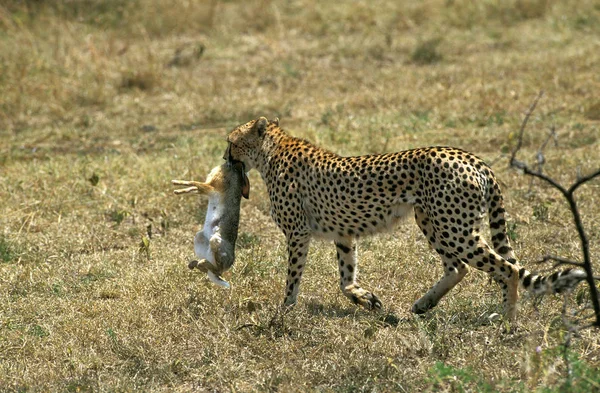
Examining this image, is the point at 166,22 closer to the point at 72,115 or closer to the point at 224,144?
the point at 72,115

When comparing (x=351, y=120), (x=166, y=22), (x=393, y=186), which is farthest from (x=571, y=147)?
(x=166, y=22)

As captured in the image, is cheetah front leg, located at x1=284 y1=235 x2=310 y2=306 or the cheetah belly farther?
cheetah front leg, located at x1=284 y1=235 x2=310 y2=306

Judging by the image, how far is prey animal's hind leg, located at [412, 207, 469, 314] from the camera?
5.43 meters

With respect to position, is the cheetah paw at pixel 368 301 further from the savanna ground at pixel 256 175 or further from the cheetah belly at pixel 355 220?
the cheetah belly at pixel 355 220

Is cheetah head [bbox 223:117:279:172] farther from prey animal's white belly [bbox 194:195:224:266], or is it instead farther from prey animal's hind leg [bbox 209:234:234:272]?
prey animal's hind leg [bbox 209:234:234:272]

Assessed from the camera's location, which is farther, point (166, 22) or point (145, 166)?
point (166, 22)

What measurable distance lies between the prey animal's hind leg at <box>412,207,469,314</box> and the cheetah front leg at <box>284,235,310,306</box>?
0.72 meters

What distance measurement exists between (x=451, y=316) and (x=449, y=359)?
479 millimetres

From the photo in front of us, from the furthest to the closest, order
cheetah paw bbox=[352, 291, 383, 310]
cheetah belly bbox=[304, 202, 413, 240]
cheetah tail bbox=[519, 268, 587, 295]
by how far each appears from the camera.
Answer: cheetah paw bbox=[352, 291, 383, 310] < cheetah belly bbox=[304, 202, 413, 240] < cheetah tail bbox=[519, 268, 587, 295]

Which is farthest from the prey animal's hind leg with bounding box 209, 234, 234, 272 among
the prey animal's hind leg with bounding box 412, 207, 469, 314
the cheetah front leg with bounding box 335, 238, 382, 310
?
the prey animal's hind leg with bounding box 412, 207, 469, 314

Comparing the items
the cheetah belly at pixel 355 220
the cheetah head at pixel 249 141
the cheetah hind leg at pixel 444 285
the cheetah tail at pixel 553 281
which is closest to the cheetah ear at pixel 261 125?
the cheetah head at pixel 249 141

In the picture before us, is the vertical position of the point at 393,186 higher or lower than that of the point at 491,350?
higher

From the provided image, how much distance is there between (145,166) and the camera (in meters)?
8.36

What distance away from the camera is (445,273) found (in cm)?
550
